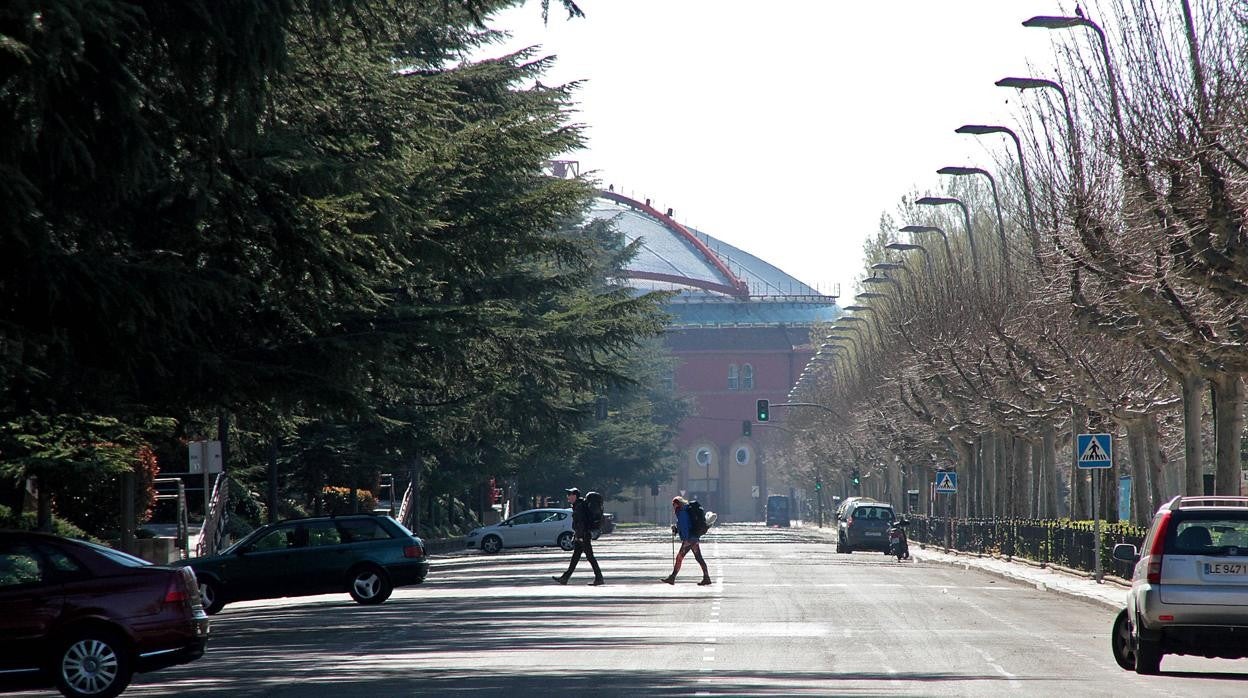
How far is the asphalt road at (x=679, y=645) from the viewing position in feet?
50.8

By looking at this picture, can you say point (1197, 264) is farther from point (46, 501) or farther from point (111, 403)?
point (46, 501)

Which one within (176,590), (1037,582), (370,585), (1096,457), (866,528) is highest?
(1096,457)

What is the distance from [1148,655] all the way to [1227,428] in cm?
1752

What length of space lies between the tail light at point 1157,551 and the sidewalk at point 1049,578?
4.41m

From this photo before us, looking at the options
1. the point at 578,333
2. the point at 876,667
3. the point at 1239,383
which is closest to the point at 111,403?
the point at 876,667

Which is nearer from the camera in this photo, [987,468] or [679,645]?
[679,645]

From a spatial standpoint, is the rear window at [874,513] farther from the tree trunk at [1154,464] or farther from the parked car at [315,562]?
the parked car at [315,562]

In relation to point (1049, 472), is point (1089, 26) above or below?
above

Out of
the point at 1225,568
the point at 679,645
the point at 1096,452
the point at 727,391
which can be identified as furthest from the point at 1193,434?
the point at 727,391

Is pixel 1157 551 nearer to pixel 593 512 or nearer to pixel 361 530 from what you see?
pixel 361 530

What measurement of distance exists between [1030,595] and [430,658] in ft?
56.5

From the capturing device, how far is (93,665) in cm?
1557

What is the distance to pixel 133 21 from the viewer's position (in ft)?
39.9

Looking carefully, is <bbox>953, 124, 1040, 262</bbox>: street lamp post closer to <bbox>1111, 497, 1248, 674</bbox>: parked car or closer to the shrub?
<bbox>1111, 497, 1248, 674</bbox>: parked car
